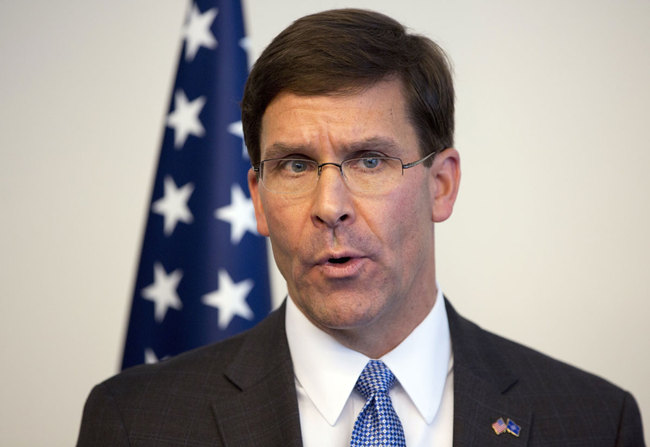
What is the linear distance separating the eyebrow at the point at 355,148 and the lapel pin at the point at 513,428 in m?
0.83

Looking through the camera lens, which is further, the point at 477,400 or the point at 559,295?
the point at 559,295

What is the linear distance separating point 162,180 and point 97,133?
1.72 feet

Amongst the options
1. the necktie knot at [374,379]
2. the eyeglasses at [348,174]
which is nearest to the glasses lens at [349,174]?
the eyeglasses at [348,174]

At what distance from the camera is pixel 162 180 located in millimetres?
3732

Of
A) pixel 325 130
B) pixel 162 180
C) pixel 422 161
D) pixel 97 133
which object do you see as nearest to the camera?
pixel 325 130

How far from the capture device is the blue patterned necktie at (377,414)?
212 cm

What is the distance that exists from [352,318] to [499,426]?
544mm

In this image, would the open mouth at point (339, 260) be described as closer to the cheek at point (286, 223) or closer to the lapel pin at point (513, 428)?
the cheek at point (286, 223)

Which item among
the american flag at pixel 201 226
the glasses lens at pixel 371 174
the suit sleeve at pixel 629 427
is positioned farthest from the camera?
the american flag at pixel 201 226

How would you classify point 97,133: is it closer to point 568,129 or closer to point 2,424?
point 2,424

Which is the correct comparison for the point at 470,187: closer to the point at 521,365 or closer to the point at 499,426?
the point at 521,365

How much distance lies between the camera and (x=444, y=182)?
2.45 meters

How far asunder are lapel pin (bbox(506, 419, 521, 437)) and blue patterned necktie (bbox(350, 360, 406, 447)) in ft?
1.06

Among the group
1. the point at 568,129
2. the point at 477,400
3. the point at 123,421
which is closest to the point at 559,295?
the point at 568,129
